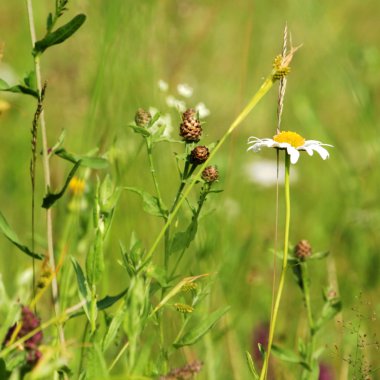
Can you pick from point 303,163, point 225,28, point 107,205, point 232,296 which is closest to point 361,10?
point 225,28

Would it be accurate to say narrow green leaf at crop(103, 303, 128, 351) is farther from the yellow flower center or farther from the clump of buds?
the yellow flower center

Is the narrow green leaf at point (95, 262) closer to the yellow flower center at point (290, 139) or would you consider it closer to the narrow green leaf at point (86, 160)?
the narrow green leaf at point (86, 160)

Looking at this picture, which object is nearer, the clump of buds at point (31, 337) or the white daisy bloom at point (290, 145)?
the clump of buds at point (31, 337)

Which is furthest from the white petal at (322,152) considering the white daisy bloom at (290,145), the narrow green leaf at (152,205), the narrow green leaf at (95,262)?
the narrow green leaf at (95,262)

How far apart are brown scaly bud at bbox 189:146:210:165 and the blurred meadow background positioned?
Answer: 0.47 feet

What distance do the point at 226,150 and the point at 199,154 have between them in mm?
2120

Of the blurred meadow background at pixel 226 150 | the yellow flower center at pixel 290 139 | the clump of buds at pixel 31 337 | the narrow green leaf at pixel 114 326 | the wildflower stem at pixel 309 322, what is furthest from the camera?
the blurred meadow background at pixel 226 150

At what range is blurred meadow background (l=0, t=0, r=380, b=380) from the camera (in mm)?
1906

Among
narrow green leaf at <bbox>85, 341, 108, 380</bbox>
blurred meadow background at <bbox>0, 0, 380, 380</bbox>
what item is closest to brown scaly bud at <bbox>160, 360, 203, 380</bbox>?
narrow green leaf at <bbox>85, 341, 108, 380</bbox>

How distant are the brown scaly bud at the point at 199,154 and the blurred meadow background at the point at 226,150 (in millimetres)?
143

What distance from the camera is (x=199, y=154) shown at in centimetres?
135

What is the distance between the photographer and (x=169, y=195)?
1.89 metres

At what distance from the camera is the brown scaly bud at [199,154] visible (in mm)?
1351

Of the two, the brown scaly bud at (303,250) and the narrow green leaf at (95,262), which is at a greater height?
the brown scaly bud at (303,250)
